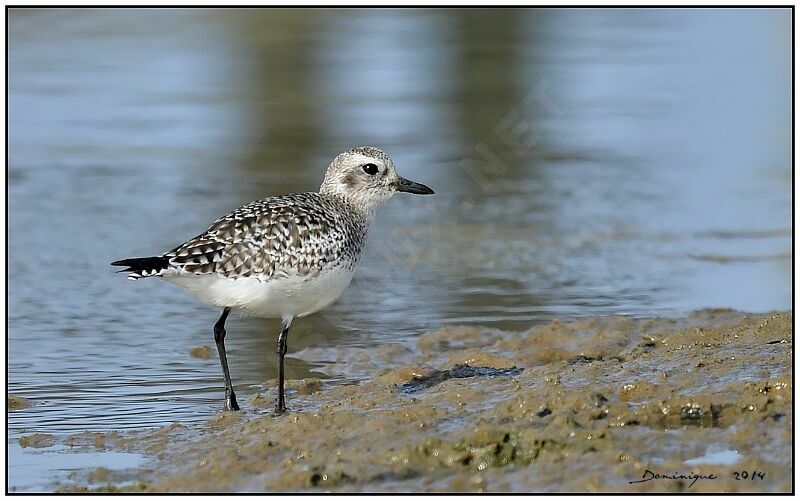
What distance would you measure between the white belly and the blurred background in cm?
73

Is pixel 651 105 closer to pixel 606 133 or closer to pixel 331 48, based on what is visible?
pixel 606 133

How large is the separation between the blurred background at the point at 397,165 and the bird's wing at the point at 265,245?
0.98 m

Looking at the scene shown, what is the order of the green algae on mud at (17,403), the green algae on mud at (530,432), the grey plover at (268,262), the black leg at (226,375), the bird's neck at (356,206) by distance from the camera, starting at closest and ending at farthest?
the green algae on mud at (530,432) < the grey plover at (268,262) < the black leg at (226,375) < the green algae on mud at (17,403) < the bird's neck at (356,206)

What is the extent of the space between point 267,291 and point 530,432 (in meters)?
2.01

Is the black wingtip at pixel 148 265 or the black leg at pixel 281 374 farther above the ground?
the black wingtip at pixel 148 265

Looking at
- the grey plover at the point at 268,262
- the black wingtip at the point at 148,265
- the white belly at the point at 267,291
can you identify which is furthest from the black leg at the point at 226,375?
the black wingtip at the point at 148,265

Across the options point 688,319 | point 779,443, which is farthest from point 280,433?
point 688,319

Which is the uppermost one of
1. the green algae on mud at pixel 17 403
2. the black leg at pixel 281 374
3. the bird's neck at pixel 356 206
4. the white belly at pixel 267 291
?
the bird's neck at pixel 356 206

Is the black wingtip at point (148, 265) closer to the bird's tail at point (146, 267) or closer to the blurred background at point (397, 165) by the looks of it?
the bird's tail at point (146, 267)

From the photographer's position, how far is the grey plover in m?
7.09

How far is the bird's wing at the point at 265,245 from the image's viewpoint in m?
7.11
